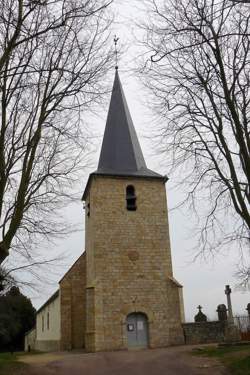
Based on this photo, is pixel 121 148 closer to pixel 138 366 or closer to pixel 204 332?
pixel 204 332

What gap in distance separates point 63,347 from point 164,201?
30.7 feet

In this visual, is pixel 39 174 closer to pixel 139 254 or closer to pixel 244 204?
pixel 244 204

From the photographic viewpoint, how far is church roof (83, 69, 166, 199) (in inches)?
956

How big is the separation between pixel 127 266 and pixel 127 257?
0.47m

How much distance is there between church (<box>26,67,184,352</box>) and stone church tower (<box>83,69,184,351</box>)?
0.15 ft

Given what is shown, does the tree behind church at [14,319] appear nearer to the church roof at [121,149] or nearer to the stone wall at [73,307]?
the stone wall at [73,307]

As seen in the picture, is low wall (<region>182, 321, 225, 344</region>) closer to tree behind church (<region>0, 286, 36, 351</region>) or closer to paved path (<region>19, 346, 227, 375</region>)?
paved path (<region>19, 346, 227, 375</region>)

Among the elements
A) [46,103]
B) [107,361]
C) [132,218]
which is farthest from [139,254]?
[46,103]

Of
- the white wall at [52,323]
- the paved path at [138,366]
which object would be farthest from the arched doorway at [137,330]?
the paved path at [138,366]

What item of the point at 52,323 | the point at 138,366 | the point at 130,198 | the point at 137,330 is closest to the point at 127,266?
the point at 137,330

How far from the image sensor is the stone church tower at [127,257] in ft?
67.8

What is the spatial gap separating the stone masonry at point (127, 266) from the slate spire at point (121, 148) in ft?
2.57

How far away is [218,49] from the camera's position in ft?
30.7

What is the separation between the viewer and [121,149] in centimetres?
2514
